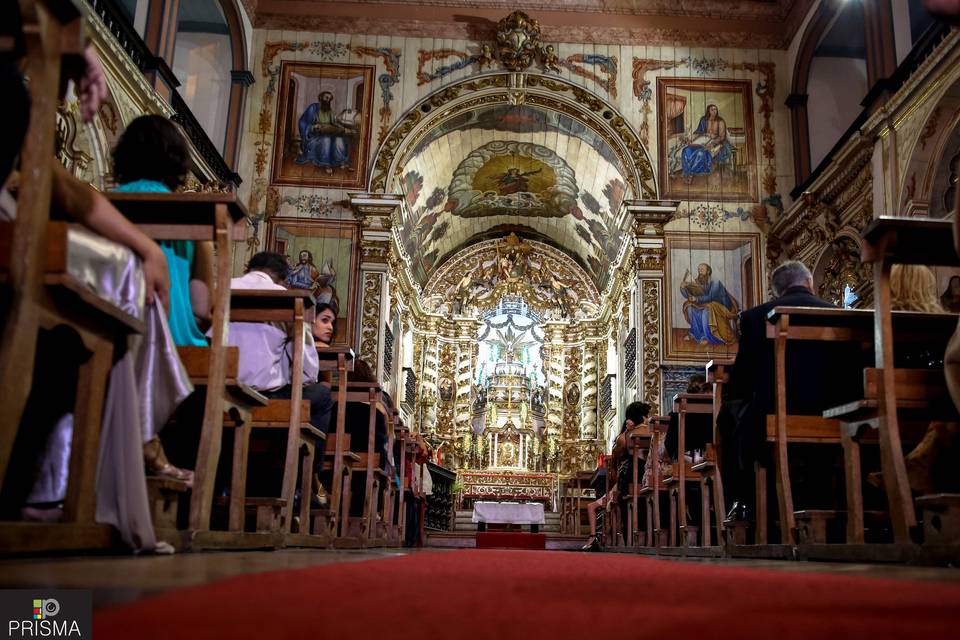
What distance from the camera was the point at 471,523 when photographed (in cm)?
1559

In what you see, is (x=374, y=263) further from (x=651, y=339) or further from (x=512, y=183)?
(x=512, y=183)

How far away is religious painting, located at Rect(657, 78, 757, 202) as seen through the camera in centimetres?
1237

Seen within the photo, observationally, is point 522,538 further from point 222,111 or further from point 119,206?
point 119,206

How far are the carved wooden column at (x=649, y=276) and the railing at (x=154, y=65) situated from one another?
18.5 ft

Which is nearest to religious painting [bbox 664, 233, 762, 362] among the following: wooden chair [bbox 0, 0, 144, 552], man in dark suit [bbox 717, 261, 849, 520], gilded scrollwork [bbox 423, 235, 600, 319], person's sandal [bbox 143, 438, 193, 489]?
gilded scrollwork [bbox 423, 235, 600, 319]

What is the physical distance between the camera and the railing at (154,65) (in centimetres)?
789

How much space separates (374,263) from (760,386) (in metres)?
8.46

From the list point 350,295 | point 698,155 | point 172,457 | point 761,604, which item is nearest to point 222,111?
point 350,295

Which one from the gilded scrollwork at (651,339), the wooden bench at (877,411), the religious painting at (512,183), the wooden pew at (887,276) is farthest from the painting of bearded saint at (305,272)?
the wooden pew at (887,276)

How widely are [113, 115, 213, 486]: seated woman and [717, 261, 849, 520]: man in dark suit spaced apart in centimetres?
251

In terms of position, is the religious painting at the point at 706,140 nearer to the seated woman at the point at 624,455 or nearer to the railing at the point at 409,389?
the seated woman at the point at 624,455

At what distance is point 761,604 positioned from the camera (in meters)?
1.13

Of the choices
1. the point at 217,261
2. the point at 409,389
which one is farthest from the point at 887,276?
the point at 409,389

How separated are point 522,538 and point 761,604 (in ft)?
36.1
